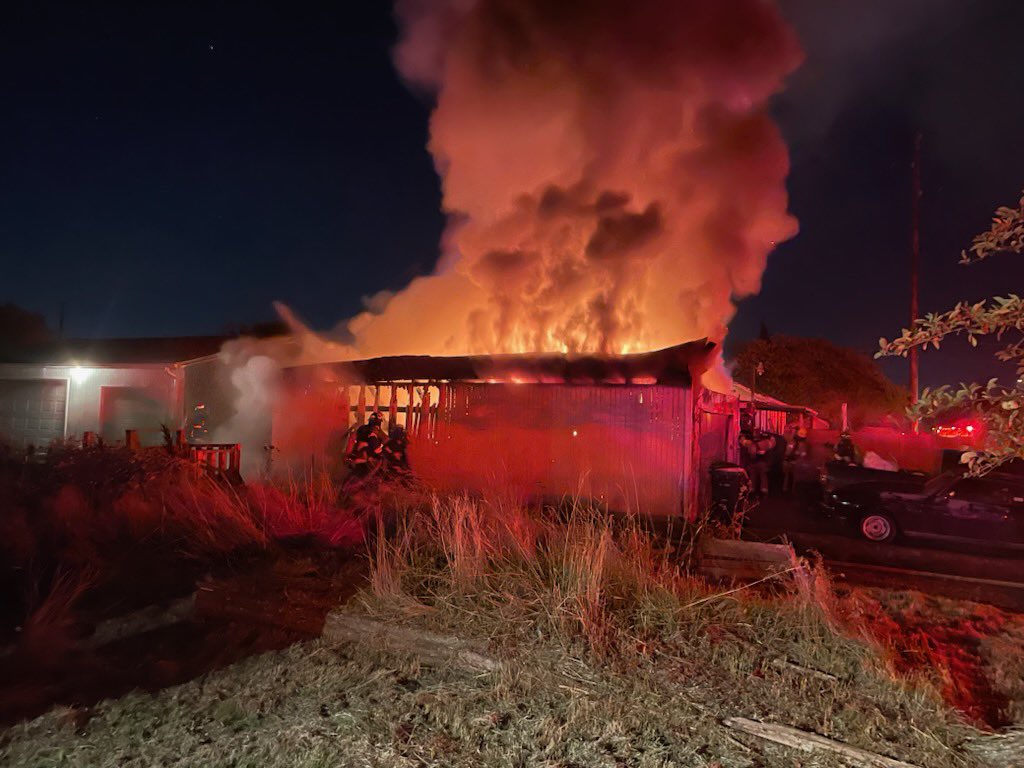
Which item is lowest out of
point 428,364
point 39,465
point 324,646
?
point 324,646

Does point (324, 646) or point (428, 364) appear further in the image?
point (428, 364)

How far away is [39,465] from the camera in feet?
29.0

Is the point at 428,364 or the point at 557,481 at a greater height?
the point at 428,364

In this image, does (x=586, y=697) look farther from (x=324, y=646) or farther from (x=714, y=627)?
(x=324, y=646)

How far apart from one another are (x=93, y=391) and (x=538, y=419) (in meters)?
11.9

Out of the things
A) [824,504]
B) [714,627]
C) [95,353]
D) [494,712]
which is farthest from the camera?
[95,353]

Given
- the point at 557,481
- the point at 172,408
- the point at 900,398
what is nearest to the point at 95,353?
the point at 172,408

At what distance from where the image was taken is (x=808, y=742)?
11.1 ft

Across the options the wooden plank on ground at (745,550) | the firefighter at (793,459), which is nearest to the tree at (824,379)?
the firefighter at (793,459)

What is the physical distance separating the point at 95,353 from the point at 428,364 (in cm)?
1051

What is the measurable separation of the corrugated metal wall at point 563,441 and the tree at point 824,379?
99.9 ft

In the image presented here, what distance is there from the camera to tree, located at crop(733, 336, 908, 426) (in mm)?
40906

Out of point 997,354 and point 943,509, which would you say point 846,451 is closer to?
point 943,509

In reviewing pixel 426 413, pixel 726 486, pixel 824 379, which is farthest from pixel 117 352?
pixel 824 379
